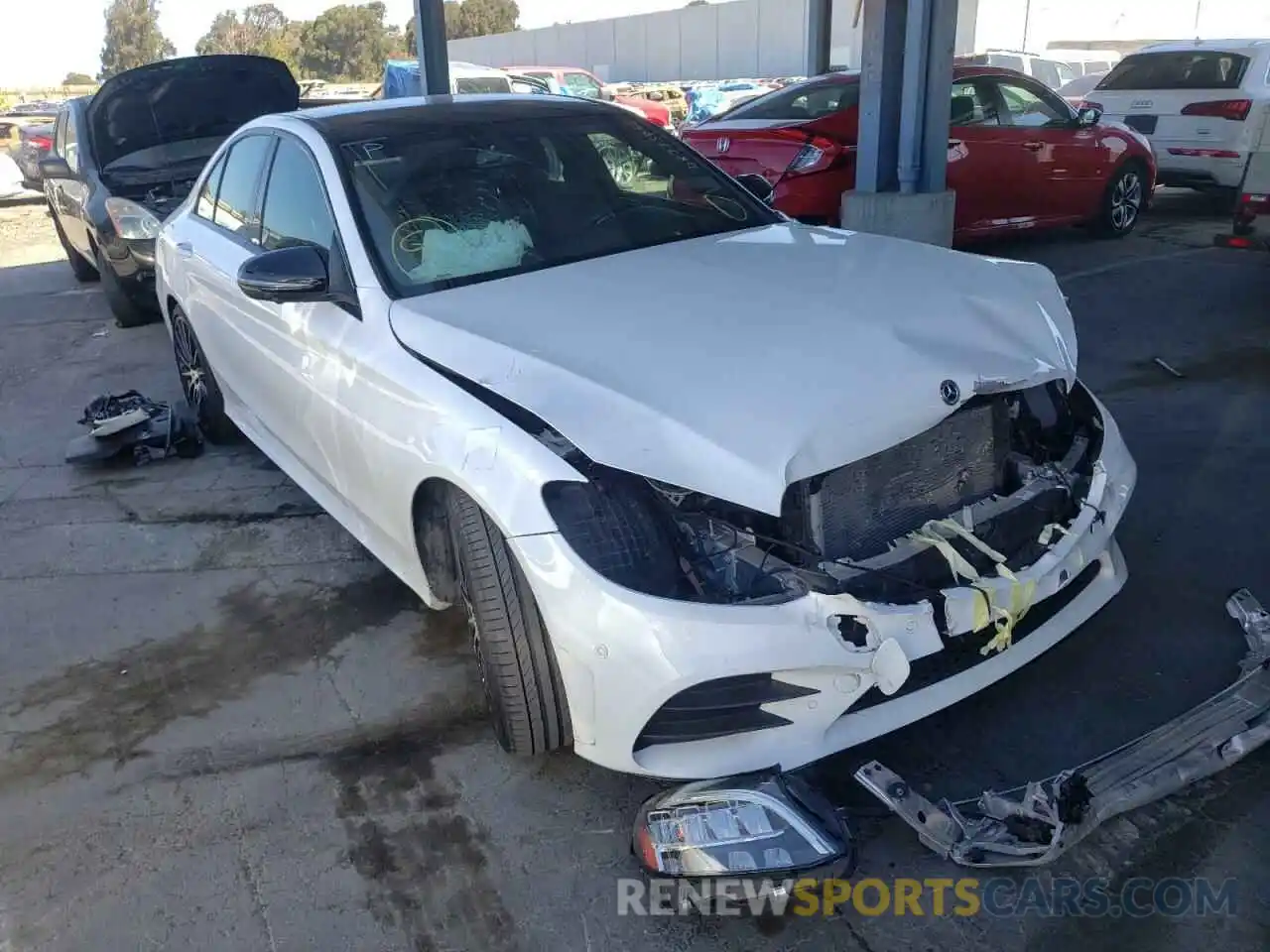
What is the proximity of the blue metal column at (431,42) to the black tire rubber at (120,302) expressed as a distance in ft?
9.21

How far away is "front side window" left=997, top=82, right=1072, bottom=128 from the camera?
8.82 m

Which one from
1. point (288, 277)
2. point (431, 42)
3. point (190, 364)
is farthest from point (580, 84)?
point (288, 277)

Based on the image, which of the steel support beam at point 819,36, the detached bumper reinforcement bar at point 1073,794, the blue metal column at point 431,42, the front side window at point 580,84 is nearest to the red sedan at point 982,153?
the blue metal column at point 431,42

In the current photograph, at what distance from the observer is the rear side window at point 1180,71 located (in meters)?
10.3

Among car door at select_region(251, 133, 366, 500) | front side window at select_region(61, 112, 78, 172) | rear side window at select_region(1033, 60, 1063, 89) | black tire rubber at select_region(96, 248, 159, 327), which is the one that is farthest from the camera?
rear side window at select_region(1033, 60, 1063, 89)

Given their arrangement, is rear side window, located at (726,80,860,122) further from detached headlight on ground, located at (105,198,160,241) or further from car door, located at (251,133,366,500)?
car door, located at (251,133,366,500)

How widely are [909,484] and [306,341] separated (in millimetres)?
2062

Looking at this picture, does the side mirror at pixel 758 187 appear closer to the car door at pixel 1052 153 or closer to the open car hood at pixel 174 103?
the car door at pixel 1052 153

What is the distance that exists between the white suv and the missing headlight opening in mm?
8662

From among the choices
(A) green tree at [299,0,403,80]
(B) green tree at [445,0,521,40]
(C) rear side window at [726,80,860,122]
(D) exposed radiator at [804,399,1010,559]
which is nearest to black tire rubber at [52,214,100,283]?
(C) rear side window at [726,80,860,122]

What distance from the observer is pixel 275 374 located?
Result: 13.2 feet

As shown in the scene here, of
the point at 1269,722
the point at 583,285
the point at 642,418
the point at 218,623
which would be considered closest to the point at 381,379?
the point at 583,285

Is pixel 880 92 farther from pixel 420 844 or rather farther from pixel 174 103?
pixel 420 844

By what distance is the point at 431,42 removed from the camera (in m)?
8.51
